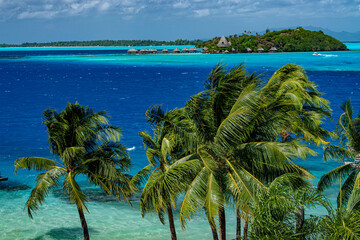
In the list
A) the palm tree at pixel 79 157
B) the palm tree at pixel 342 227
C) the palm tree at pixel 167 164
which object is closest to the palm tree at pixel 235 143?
the palm tree at pixel 167 164

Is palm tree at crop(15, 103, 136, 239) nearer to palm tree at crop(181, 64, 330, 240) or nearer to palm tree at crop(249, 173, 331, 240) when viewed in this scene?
palm tree at crop(181, 64, 330, 240)

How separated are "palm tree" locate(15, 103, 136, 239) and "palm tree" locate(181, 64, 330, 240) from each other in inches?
136

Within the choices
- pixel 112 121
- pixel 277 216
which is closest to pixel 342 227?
pixel 277 216

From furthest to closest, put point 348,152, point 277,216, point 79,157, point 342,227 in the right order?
point 79,157, point 348,152, point 277,216, point 342,227

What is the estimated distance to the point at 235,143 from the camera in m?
11.7

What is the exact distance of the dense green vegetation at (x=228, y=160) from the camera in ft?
33.0

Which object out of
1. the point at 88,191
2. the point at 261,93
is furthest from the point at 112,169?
the point at 88,191

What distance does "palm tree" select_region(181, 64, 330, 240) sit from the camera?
11031mm

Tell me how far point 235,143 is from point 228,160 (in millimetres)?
525

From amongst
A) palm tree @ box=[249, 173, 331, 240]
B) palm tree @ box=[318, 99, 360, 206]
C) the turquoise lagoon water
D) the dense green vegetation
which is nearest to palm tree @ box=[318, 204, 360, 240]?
the dense green vegetation

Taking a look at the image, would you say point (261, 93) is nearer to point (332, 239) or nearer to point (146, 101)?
point (332, 239)

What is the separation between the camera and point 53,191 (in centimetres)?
2702

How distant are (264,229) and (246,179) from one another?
197 centimetres

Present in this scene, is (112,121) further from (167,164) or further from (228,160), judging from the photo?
(228,160)
